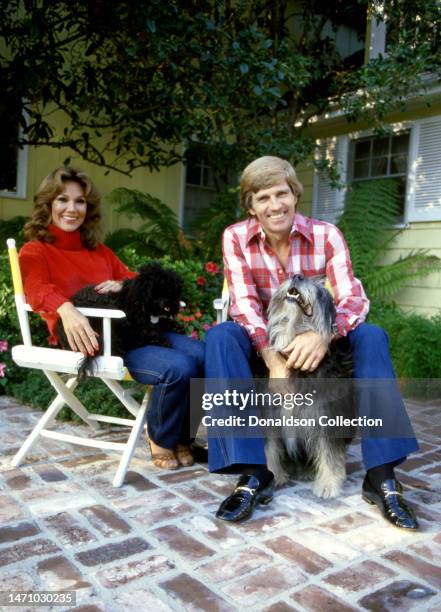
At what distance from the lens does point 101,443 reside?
2812mm

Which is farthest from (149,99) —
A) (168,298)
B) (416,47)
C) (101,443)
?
(101,443)

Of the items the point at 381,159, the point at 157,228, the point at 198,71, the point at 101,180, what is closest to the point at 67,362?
the point at 198,71

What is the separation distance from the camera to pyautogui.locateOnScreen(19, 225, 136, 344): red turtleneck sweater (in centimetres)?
275

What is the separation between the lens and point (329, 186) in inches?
321

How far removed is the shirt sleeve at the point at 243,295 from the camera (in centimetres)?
261

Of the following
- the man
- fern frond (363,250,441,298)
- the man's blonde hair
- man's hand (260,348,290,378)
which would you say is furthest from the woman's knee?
fern frond (363,250,441,298)

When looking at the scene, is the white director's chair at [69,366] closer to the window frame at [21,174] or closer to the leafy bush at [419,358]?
the leafy bush at [419,358]

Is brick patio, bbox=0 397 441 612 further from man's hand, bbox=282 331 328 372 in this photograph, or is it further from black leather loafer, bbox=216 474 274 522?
man's hand, bbox=282 331 328 372

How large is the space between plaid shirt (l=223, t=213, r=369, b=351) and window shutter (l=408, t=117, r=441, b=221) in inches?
187

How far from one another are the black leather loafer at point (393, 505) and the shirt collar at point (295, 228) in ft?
4.05

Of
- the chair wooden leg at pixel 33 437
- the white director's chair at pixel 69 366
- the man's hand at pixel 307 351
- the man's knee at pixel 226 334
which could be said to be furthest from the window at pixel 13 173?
the man's hand at pixel 307 351

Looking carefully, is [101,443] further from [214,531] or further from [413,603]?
[413,603]

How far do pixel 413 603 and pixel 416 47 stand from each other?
6.35 m

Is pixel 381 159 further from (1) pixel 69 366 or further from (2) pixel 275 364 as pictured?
(1) pixel 69 366
